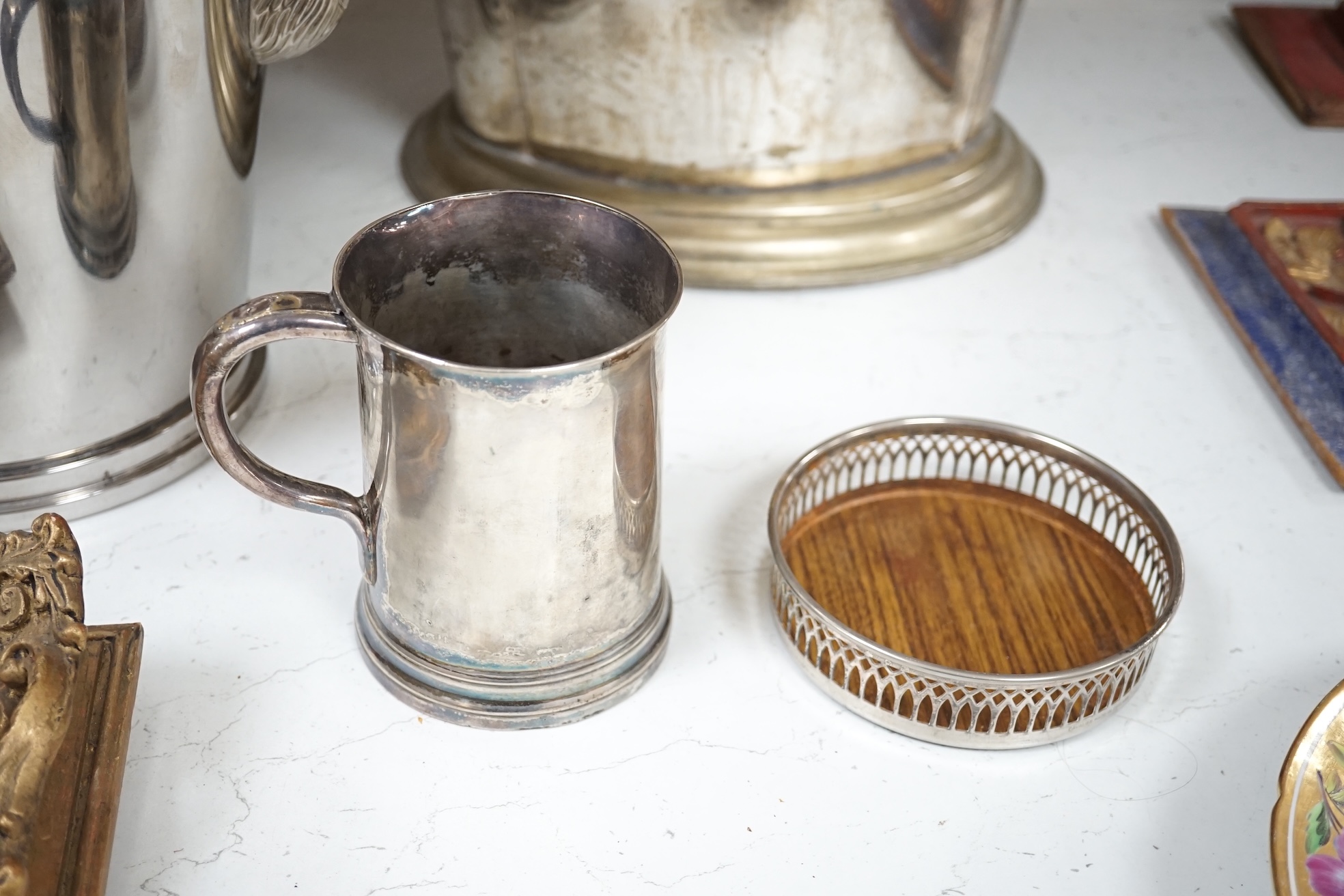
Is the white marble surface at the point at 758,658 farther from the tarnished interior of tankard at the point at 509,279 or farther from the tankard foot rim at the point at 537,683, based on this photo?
the tarnished interior of tankard at the point at 509,279

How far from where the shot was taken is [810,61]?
81 cm

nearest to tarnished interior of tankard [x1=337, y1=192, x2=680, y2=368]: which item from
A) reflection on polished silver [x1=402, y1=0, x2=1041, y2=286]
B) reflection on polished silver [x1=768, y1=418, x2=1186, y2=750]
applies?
reflection on polished silver [x1=768, y1=418, x2=1186, y2=750]

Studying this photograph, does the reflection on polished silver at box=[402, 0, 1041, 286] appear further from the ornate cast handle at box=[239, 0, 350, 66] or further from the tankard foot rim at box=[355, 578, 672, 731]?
the tankard foot rim at box=[355, 578, 672, 731]

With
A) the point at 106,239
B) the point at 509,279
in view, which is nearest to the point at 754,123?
the point at 509,279

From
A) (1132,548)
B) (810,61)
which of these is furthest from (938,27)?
(1132,548)

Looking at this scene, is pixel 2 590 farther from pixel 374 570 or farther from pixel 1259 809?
pixel 1259 809

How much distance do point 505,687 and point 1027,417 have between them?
373 millimetres

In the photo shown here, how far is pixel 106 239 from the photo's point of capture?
0.61 metres

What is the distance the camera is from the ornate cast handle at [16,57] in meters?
0.53

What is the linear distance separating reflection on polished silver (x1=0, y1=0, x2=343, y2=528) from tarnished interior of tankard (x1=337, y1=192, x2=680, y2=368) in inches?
5.3

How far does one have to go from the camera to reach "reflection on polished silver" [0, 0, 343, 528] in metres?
0.56

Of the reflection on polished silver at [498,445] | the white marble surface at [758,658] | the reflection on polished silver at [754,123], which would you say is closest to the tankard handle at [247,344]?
the reflection on polished silver at [498,445]

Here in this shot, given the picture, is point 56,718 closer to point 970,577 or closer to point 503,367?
point 503,367

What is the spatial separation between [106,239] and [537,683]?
0.93 ft
